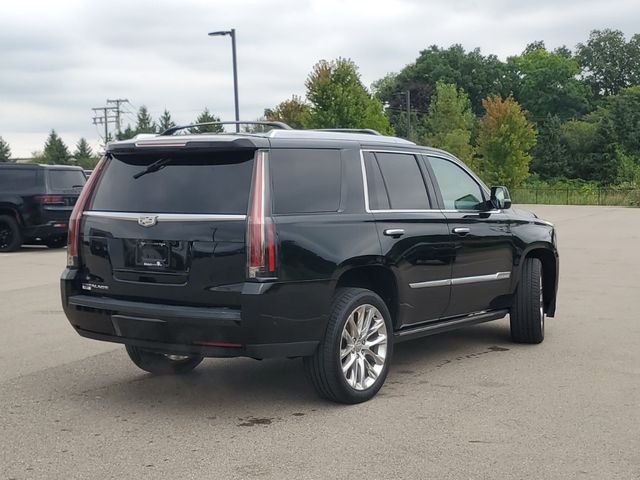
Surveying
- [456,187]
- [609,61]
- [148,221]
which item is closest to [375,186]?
[456,187]

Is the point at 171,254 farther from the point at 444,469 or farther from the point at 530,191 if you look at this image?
the point at 530,191

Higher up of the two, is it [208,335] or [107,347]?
[208,335]

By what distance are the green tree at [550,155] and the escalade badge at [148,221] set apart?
3113 inches

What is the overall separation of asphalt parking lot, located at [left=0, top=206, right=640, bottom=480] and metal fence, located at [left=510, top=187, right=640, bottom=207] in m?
45.3

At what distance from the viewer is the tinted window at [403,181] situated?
19.9ft

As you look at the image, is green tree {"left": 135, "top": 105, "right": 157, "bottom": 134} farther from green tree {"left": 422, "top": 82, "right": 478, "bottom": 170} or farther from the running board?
the running board

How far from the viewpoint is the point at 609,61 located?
11675cm

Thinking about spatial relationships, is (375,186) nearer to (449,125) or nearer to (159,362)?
(159,362)

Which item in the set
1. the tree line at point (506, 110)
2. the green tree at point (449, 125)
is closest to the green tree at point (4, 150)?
the tree line at point (506, 110)

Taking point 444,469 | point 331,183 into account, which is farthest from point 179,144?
point 444,469

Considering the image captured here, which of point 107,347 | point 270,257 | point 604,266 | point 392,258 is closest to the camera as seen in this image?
point 270,257

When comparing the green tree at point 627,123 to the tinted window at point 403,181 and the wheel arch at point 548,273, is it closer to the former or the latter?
the wheel arch at point 548,273

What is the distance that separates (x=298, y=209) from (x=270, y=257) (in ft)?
1.43

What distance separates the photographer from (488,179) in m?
55.8
